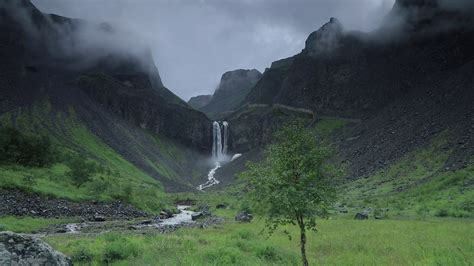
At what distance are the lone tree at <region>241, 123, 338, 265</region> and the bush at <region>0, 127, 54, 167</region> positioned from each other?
54.0m

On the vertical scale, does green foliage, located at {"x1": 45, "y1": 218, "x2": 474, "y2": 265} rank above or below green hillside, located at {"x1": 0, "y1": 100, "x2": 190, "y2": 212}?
below

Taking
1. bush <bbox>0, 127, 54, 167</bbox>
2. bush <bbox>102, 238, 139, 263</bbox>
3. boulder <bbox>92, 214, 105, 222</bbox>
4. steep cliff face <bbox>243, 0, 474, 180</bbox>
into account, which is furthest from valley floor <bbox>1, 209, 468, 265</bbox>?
steep cliff face <bbox>243, 0, 474, 180</bbox>

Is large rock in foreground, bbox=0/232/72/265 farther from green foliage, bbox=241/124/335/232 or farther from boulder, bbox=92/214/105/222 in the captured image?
boulder, bbox=92/214/105/222

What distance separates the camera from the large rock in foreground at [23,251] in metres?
12.0

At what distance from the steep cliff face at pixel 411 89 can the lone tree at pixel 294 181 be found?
65595 millimetres

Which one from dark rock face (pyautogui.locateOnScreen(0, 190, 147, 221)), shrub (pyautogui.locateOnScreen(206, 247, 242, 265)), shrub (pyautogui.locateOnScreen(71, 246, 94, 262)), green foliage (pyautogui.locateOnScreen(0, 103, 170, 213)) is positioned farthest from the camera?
green foliage (pyautogui.locateOnScreen(0, 103, 170, 213))

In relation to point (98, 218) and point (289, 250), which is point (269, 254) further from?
point (98, 218)

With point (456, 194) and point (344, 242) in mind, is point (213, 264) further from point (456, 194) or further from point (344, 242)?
point (456, 194)

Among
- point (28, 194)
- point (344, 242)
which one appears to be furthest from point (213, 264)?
point (28, 194)

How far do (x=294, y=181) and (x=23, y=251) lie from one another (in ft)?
34.9

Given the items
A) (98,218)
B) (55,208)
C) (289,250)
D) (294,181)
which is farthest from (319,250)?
(55,208)

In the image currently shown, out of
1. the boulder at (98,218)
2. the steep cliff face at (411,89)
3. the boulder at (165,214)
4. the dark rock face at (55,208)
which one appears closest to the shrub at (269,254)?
the dark rock face at (55,208)

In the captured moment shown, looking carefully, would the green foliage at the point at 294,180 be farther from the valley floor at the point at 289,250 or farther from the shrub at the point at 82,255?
the shrub at the point at 82,255

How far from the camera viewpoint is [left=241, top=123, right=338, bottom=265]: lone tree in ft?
55.0
